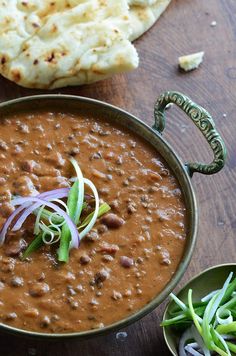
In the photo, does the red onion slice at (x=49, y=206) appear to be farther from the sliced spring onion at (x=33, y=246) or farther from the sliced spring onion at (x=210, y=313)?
the sliced spring onion at (x=210, y=313)

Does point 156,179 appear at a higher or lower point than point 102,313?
higher

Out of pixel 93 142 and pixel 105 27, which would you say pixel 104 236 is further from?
pixel 105 27

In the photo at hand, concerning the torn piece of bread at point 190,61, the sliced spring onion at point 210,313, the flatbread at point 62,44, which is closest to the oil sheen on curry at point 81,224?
the sliced spring onion at point 210,313

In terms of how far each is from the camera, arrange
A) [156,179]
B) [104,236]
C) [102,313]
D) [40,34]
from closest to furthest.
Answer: [102,313] < [104,236] < [156,179] < [40,34]

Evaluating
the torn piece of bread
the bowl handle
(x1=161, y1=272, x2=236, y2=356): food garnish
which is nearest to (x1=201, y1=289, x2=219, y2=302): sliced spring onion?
(x1=161, y1=272, x2=236, y2=356): food garnish

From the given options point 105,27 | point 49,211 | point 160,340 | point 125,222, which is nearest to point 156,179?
point 125,222
